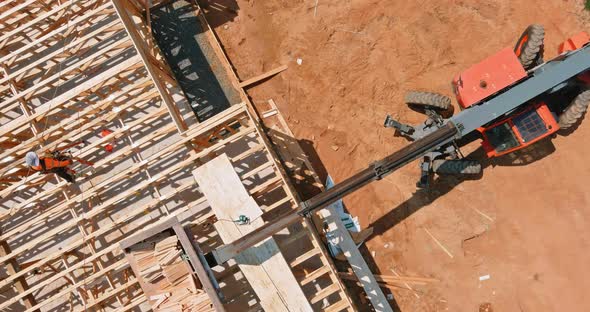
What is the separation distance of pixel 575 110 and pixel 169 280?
12.2 m

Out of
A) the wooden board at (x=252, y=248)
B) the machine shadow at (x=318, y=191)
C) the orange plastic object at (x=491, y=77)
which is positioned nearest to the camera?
the wooden board at (x=252, y=248)

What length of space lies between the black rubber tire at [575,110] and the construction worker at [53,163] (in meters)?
14.5

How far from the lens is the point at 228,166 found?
1009 centimetres

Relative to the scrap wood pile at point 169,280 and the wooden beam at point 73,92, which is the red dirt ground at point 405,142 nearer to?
the wooden beam at point 73,92

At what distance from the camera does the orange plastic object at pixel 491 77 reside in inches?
397

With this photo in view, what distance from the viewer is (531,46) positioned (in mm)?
10820

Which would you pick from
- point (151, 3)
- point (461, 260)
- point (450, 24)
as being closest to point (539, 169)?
point (461, 260)

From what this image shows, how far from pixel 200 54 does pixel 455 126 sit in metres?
8.64

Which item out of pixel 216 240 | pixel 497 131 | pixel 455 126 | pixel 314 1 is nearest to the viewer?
pixel 455 126

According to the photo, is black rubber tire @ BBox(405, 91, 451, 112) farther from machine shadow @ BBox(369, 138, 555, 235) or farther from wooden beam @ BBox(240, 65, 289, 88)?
wooden beam @ BBox(240, 65, 289, 88)

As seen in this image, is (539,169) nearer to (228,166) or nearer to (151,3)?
Result: (228,166)

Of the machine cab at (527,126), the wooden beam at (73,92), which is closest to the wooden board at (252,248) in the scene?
the wooden beam at (73,92)

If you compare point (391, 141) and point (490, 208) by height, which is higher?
point (391, 141)

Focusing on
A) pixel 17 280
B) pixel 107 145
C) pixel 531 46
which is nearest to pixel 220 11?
pixel 107 145
